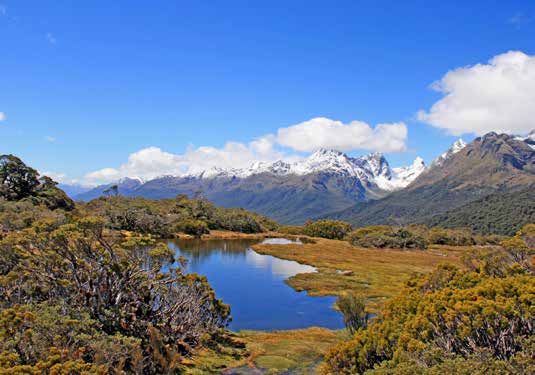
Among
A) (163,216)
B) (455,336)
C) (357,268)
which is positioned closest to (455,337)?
(455,336)

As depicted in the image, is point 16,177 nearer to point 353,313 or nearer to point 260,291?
point 260,291

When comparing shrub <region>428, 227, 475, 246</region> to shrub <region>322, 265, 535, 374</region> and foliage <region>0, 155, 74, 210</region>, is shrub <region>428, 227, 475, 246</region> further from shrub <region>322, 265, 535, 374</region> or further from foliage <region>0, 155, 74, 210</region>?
shrub <region>322, 265, 535, 374</region>

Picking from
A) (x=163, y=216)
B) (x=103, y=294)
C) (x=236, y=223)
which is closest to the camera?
(x=103, y=294)

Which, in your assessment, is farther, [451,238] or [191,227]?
[451,238]

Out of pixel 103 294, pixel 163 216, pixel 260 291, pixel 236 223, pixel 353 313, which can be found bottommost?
pixel 260 291

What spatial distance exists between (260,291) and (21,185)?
338 feet

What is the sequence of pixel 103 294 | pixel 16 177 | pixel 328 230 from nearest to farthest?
1. pixel 103 294
2. pixel 16 177
3. pixel 328 230

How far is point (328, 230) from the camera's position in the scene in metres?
191

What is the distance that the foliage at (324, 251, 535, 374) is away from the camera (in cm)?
2072

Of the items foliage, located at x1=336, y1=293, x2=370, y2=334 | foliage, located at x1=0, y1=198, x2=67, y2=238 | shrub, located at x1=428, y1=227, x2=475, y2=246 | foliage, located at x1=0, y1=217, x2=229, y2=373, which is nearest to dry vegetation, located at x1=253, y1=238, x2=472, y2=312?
foliage, located at x1=336, y1=293, x2=370, y2=334

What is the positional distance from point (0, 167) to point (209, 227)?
3149 inches

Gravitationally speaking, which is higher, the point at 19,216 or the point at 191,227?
the point at 19,216

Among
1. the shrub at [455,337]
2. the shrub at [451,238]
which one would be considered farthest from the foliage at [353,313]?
the shrub at [451,238]

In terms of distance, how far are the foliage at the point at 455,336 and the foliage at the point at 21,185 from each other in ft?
415
